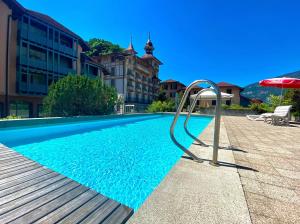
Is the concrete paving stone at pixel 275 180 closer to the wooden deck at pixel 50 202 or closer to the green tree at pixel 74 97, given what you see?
the wooden deck at pixel 50 202

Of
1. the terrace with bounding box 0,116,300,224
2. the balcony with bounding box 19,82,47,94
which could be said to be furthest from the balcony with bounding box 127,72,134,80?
the terrace with bounding box 0,116,300,224

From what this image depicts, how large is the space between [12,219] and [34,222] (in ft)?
0.76

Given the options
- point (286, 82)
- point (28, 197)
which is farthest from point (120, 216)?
point (286, 82)

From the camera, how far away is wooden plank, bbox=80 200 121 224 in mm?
1617

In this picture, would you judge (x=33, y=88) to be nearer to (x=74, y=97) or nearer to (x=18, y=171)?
(x=74, y=97)

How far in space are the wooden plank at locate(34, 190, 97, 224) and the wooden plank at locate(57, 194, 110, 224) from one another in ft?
0.16

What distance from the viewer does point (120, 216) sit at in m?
1.73

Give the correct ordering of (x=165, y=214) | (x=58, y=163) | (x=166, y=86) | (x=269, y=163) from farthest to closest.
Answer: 1. (x=166, y=86)
2. (x=58, y=163)
3. (x=269, y=163)
4. (x=165, y=214)

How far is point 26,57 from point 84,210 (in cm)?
2086

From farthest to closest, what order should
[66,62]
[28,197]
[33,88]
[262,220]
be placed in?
[66,62]
[33,88]
[28,197]
[262,220]

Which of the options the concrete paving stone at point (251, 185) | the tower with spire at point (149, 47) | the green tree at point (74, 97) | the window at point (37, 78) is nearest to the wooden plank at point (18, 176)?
the concrete paving stone at point (251, 185)

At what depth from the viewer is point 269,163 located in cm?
333

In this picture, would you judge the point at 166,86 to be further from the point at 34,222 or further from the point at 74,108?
the point at 34,222

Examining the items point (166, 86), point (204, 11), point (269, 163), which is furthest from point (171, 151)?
point (166, 86)
